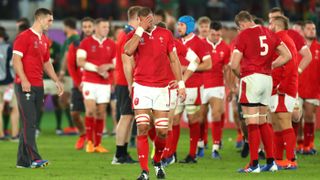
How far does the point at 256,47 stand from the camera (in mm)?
16359

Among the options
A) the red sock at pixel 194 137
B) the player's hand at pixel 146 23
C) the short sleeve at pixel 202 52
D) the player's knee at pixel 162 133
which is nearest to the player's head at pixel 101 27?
the short sleeve at pixel 202 52

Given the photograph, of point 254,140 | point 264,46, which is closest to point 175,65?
point 264,46

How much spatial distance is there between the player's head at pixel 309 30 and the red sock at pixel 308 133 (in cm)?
161

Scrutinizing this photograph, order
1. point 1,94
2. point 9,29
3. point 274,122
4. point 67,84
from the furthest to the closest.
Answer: point 9,29, point 67,84, point 1,94, point 274,122

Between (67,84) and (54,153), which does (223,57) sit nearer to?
(54,153)

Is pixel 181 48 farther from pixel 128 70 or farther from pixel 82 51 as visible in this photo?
pixel 82 51

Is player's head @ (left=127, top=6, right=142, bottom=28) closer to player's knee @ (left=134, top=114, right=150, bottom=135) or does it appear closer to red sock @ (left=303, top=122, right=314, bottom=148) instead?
player's knee @ (left=134, top=114, right=150, bottom=135)

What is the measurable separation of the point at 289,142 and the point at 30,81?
4092 millimetres

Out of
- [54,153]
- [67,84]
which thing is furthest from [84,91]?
[67,84]

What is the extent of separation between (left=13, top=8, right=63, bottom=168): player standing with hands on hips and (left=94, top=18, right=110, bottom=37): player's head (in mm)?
3658

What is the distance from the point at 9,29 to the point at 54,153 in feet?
45.3

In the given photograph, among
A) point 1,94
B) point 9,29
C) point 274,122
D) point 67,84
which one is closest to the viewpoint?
point 274,122

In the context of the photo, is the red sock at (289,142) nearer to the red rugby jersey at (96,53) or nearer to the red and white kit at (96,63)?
the red and white kit at (96,63)

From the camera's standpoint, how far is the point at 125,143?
59.7 ft
